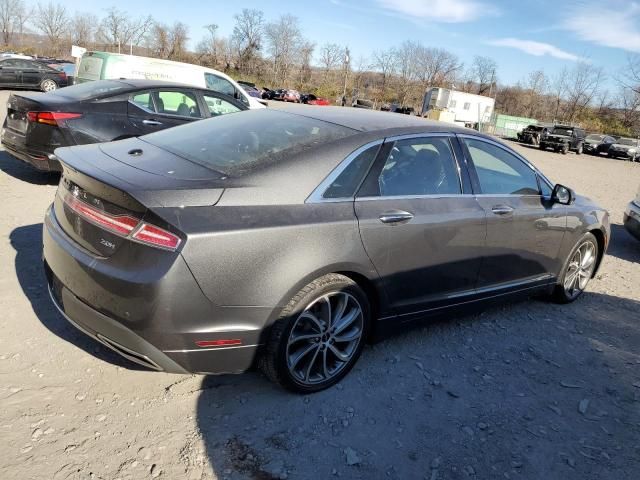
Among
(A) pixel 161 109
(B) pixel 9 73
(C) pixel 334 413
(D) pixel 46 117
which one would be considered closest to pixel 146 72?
(A) pixel 161 109

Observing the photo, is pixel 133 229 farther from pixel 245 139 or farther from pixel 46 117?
pixel 46 117

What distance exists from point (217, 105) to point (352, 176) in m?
5.55

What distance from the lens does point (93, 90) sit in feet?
21.5

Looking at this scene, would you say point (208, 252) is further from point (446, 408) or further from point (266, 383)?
point (446, 408)

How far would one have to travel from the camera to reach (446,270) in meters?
3.43

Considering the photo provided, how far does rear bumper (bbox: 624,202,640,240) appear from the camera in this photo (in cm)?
711

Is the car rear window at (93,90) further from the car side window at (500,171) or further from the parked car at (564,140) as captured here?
the parked car at (564,140)

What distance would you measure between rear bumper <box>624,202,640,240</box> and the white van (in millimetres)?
6848

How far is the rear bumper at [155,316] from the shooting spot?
228cm

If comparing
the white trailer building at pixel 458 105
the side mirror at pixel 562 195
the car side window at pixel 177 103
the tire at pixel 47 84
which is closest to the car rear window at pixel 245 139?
the side mirror at pixel 562 195

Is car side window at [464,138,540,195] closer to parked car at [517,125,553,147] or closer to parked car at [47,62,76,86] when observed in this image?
parked car at [47,62,76,86]

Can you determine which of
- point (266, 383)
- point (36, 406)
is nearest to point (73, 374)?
point (36, 406)

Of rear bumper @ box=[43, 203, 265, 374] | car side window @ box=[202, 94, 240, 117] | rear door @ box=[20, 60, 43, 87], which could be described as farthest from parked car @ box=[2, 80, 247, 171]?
rear door @ box=[20, 60, 43, 87]

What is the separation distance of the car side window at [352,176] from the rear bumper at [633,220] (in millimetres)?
5835
